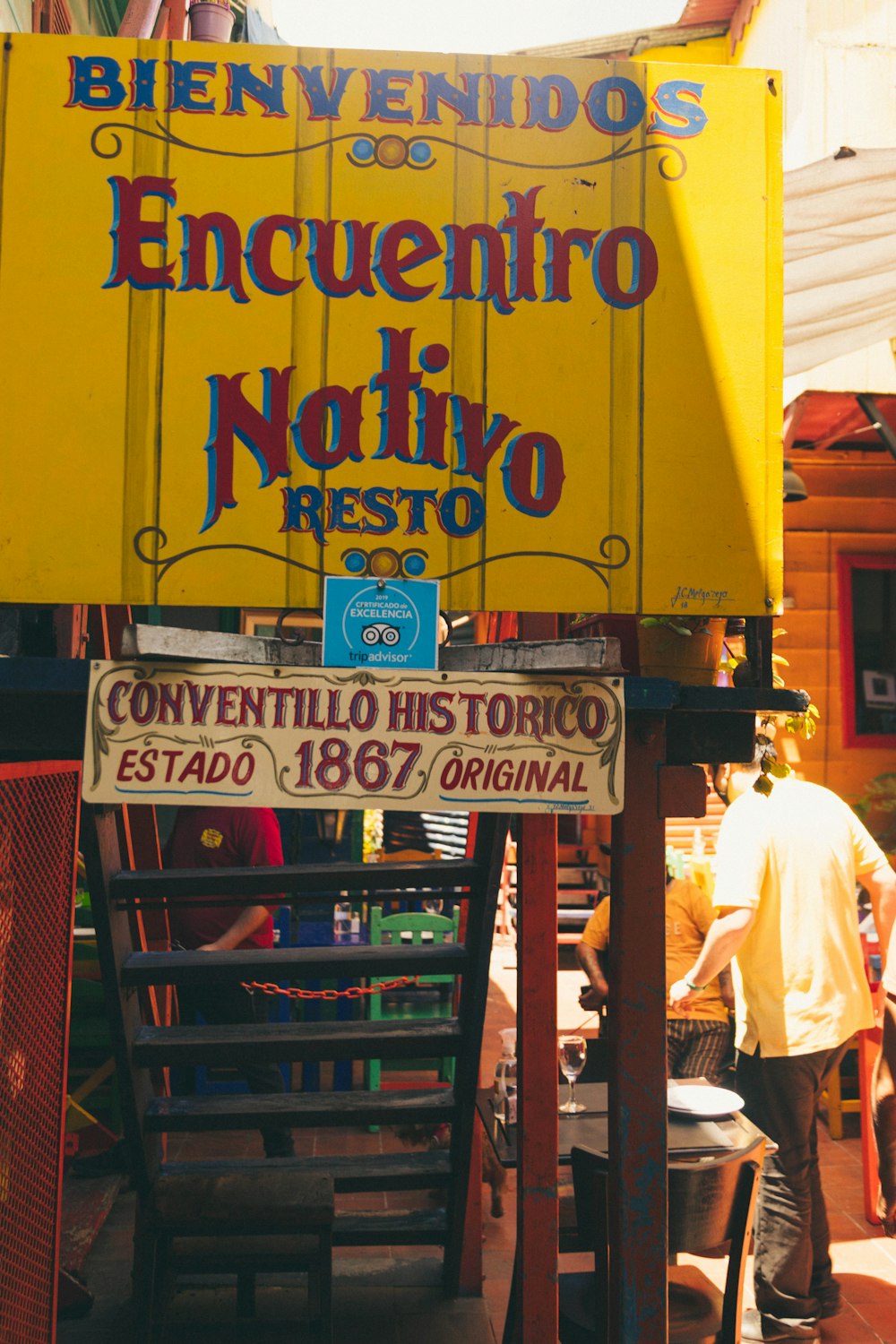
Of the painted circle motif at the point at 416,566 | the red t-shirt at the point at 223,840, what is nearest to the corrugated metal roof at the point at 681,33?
the red t-shirt at the point at 223,840

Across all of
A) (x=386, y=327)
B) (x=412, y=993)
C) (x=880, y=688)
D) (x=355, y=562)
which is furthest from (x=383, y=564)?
(x=880, y=688)

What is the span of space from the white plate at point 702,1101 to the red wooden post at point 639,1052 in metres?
1.37

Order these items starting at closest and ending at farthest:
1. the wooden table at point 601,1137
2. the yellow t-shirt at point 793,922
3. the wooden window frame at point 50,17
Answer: the wooden table at point 601,1137, the yellow t-shirt at point 793,922, the wooden window frame at point 50,17

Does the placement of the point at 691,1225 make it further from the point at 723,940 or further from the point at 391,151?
the point at 391,151

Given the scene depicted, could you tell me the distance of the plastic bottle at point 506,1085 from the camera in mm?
4184

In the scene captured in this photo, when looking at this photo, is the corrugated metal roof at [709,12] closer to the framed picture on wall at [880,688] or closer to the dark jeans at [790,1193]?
the framed picture on wall at [880,688]

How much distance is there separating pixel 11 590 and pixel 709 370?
1.79 m

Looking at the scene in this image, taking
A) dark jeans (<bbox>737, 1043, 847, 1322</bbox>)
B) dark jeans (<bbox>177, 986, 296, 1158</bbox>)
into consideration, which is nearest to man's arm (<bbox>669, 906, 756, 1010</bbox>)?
dark jeans (<bbox>737, 1043, 847, 1322</bbox>)

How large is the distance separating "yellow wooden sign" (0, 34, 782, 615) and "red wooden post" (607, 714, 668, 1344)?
49 cm

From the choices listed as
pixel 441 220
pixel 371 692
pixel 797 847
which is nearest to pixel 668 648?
pixel 371 692

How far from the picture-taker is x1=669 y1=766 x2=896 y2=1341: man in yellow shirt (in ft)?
14.9

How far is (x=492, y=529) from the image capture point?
Result: 282 centimetres

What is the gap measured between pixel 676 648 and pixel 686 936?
3.21m

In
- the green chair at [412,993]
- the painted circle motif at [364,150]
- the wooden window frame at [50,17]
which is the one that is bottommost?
the green chair at [412,993]
